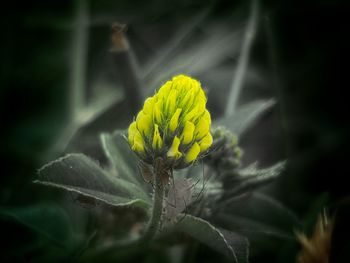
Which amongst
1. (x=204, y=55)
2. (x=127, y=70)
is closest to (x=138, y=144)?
(x=127, y=70)

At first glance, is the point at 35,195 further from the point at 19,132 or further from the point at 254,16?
the point at 254,16

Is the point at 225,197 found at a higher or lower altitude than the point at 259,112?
lower

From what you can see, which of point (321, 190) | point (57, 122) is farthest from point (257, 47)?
point (57, 122)

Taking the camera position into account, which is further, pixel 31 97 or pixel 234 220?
pixel 31 97

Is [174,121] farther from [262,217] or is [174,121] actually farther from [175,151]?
[262,217]

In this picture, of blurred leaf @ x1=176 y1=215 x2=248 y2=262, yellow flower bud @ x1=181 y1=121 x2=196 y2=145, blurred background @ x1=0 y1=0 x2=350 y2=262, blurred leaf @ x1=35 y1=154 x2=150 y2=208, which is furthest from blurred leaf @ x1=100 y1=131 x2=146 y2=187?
blurred background @ x1=0 y1=0 x2=350 y2=262

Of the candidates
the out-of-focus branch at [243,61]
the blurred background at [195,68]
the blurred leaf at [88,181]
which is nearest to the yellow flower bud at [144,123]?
the blurred leaf at [88,181]

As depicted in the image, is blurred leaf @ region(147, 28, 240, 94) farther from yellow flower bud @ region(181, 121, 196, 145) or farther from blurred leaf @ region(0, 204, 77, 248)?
yellow flower bud @ region(181, 121, 196, 145)
